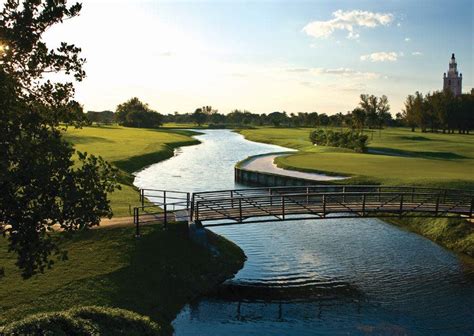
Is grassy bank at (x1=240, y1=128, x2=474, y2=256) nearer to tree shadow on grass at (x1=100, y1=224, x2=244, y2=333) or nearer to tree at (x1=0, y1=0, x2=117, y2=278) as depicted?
tree shadow on grass at (x1=100, y1=224, x2=244, y2=333)

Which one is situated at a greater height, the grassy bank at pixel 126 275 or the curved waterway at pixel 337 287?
the grassy bank at pixel 126 275

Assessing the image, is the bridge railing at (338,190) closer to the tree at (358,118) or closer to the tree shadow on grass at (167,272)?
the tree shadow on grass at (167,272)

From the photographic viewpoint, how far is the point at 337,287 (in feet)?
84.8

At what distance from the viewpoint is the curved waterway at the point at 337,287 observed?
2128cm

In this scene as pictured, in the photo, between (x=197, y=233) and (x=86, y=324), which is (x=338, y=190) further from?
(x=86, y=324)

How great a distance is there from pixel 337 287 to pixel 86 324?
14.8 meters

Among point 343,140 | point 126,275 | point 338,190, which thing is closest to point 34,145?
point 126,275

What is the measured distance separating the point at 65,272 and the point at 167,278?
16.7 feet

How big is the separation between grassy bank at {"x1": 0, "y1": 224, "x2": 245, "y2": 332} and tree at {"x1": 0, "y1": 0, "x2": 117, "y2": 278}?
858 centimetres

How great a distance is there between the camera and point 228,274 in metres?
27.3

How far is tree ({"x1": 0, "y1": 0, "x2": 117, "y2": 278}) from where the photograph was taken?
36.1 ft

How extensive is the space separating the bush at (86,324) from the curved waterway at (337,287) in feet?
9.28

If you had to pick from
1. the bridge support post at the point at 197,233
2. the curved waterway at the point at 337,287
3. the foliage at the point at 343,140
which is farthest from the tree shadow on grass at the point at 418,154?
the bridge support post at the point at 197,233

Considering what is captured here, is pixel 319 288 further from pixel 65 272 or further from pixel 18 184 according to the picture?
pixel 18 184
